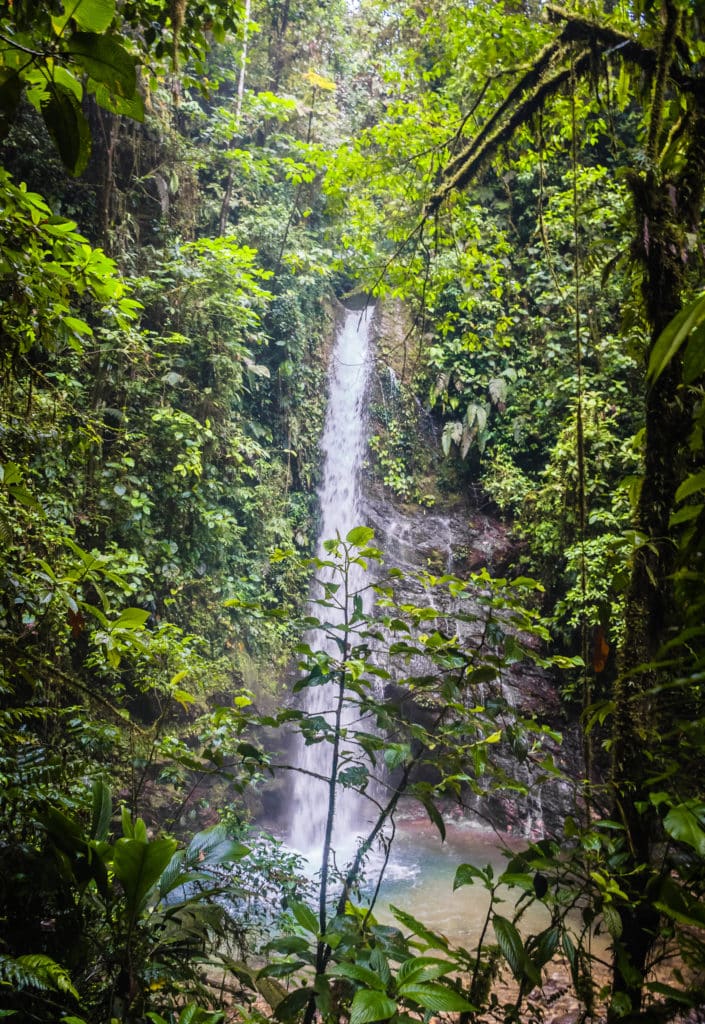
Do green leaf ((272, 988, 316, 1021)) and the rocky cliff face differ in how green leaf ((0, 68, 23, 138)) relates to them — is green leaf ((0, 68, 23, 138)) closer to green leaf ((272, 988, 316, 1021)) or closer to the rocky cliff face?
green leaf ((272, 988, 316, 1021))

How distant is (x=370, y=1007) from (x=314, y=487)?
31.9 ft

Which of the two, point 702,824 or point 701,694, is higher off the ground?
point 701,694

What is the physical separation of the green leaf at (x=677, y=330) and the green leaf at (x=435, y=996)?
110 centimetres

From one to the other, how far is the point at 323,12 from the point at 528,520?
461 inches

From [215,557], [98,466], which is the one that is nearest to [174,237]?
[98,466]

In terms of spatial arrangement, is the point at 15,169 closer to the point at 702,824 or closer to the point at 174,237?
the point at 174,237

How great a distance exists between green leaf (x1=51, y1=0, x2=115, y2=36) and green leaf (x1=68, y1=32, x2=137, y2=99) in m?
0.03

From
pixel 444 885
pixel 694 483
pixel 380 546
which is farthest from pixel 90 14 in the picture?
pixel 380 546

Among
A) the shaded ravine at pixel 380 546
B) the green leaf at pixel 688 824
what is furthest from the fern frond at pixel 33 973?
the shaded ravine at pixel 380 546

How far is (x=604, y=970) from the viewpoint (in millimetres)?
4285

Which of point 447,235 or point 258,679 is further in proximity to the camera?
point 258,679

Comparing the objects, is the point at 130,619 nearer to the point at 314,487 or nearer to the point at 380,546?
the point at 380,546

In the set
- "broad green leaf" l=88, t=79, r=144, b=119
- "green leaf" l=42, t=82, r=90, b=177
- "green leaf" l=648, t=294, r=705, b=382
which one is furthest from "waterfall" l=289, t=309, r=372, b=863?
"green leaf" l=648, t=294, r=705, b=382

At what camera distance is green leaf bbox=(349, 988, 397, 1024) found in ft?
3.03
